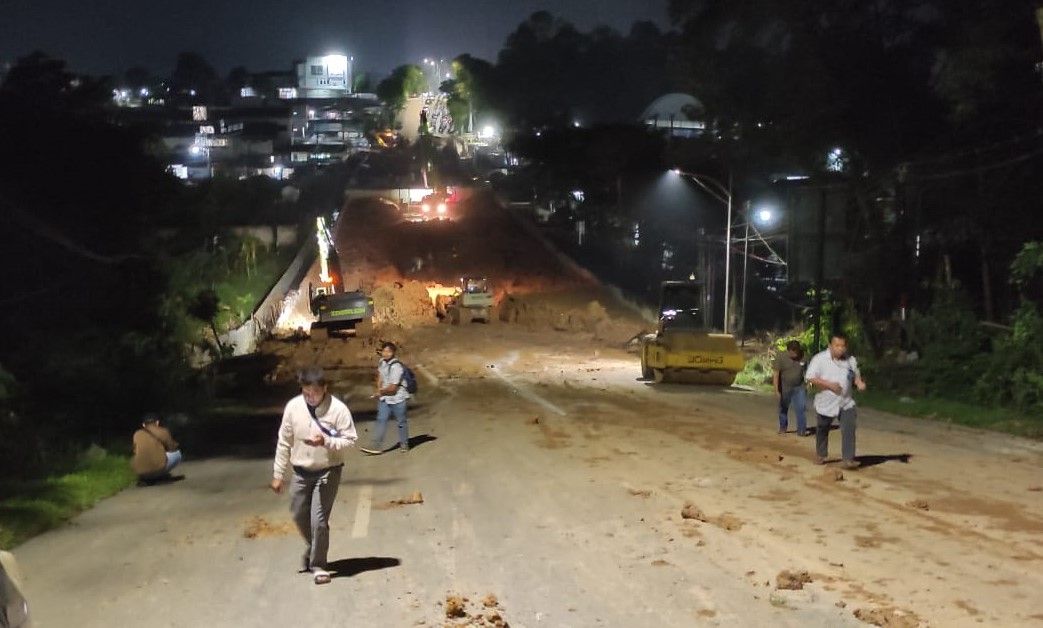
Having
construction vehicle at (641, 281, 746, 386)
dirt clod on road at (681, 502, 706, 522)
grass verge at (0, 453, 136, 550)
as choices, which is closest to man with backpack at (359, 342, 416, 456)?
grass verge at (0, 453, 136, 550)

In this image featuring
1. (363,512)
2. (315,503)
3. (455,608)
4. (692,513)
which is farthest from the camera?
(363,512)

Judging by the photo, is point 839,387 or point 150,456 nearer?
point 839,387

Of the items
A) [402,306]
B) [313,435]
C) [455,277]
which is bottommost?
[402,306]

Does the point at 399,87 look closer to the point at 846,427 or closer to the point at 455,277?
the point at 455,277

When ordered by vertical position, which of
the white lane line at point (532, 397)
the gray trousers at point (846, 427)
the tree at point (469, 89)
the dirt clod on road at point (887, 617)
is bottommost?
the white lane line at point (532, 397)

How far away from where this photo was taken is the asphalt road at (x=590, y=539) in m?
8.06

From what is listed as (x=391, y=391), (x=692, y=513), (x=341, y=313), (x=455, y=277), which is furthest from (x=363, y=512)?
(x=455, y=277)

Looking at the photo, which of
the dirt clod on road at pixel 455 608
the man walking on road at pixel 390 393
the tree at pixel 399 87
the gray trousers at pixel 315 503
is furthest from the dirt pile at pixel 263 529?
the tree at pixel 399 87

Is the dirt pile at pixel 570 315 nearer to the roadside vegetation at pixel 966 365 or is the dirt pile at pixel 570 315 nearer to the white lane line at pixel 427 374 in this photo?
the white lane line at pixel 427 374

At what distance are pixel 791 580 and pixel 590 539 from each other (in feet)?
7.52

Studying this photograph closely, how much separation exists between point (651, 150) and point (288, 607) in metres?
73.6

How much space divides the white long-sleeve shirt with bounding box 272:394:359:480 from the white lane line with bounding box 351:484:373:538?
6.92ft

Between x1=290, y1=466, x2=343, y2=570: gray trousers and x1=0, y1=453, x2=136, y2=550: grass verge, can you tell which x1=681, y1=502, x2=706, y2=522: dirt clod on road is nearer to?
x1=290, y1=466, x2=343, y2=570: gray trousers

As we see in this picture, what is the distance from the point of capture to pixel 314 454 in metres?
8.77
